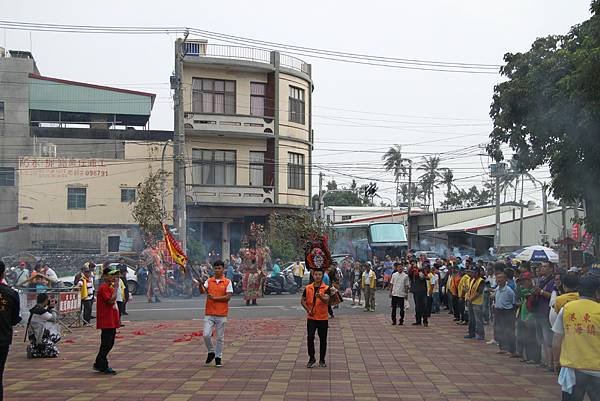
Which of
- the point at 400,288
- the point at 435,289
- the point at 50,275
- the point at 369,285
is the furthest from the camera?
the point at 369,285

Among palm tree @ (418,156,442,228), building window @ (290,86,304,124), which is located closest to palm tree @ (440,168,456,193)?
palm tree @ (418,156,442,228)

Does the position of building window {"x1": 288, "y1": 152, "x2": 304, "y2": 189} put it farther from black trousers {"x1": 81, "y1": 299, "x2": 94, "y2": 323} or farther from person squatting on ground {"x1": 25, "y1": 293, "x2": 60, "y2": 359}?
person squatting on ground {"x1": 25, "y1": 293, "x2": 60, "y2": 359}

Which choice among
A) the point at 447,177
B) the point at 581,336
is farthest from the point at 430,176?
the point at 581,336

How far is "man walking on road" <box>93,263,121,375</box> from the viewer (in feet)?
37.0

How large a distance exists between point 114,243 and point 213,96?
30.8 ft

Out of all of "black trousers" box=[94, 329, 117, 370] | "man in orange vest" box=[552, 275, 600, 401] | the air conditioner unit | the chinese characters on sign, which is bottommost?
"black trousers" box=[94, 329, 117, 370]

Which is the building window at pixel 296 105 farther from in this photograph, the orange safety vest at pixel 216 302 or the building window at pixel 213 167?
the orange safety vest at pixel 216 302

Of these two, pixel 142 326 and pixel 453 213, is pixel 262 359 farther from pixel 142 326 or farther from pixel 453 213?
pixel 453 213

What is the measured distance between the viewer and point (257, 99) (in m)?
41.4

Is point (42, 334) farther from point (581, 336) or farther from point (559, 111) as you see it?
point (559, 111)

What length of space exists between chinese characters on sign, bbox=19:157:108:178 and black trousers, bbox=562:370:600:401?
118ft

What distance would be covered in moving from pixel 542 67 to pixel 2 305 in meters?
12.8

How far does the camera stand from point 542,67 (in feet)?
54.7

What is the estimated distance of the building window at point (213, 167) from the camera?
40.7m
